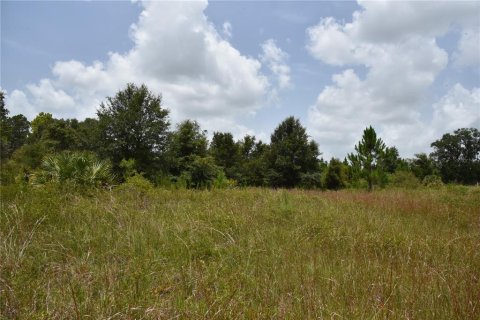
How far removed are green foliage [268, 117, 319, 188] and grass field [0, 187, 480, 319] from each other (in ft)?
91.3

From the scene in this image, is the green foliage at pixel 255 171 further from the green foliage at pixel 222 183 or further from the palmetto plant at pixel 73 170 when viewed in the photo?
the palmetto plant at pixel 73 170

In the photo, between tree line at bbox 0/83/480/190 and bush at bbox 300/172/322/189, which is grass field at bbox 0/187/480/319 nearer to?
tree line at bbox 0/83/480/190

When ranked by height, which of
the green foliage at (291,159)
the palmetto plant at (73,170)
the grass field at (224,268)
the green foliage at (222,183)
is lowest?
the grass field at (224,268)

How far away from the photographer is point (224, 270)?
3.43 m

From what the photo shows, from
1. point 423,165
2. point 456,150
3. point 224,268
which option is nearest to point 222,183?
point 224,268

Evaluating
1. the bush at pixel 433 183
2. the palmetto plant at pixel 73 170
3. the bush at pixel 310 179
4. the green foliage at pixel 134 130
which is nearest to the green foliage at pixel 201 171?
the green foliage at pixel 134 130

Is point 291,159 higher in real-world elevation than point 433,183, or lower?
higher

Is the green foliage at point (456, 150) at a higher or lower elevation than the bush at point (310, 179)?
higher

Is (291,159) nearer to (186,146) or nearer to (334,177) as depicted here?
(334,177)

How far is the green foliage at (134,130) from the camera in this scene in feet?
75.0

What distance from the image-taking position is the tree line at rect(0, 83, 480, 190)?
17.1 metres

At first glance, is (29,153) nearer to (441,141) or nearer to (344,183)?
(344,183)

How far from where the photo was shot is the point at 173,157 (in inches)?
990

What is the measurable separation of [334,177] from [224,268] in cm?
3076
